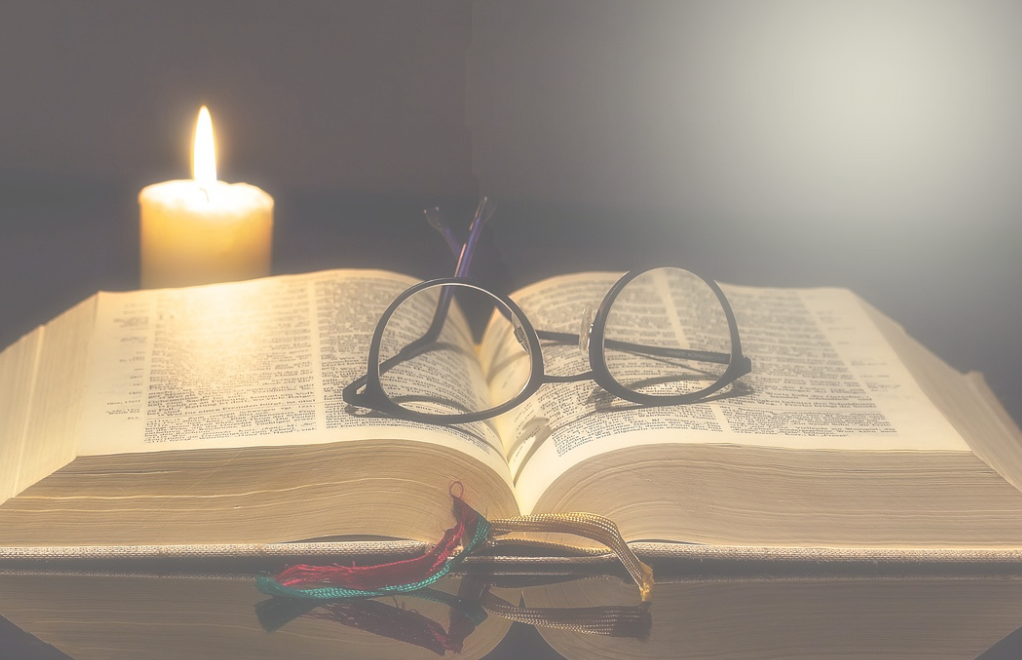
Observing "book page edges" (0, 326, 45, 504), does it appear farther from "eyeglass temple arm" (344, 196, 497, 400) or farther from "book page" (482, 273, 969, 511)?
"book page" (482, 273, 969, 511)

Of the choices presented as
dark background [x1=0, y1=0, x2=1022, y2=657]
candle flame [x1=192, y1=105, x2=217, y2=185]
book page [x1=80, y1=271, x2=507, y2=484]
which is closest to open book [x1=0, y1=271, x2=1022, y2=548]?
book page [x1=80, y1=271, x2=507, y2=484]

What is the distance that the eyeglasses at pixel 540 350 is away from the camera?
0.73 meters

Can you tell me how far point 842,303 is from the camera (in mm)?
931

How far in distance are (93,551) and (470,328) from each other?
1.48ft

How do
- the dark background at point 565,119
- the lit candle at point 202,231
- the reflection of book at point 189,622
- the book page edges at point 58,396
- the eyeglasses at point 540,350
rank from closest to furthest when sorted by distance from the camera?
1. the reflection of book at point 189,622
2. the book page edges at point 58,396
3. the eyeglasses at point 540,350
4. the lit candle at point 202,231
5. the dark background at point 565,119

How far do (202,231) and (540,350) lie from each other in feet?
1.12

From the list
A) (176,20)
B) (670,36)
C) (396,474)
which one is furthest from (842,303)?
(176,20)

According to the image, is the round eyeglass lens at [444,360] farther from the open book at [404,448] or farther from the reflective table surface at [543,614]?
the reflective table surface at [543,614]

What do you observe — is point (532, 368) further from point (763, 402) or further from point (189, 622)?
point (189, 622)

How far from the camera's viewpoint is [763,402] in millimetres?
746

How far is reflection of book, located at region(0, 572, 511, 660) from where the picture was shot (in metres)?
0.52

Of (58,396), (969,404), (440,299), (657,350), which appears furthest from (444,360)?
(969,404)

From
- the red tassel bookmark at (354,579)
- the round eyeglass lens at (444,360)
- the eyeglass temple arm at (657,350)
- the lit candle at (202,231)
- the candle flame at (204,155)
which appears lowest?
the red tassel bookmark at (354,579)

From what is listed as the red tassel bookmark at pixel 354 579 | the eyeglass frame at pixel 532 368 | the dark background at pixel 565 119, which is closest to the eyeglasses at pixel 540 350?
the eyeglass frame at pixel 532 368
